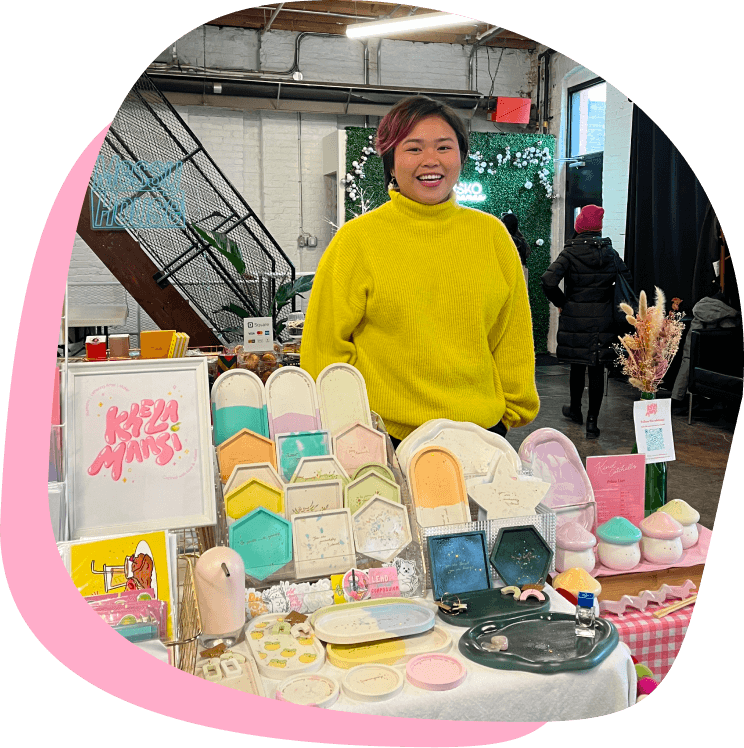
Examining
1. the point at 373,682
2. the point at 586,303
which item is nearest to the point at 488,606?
the point at 373,682

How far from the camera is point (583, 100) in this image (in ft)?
7.48

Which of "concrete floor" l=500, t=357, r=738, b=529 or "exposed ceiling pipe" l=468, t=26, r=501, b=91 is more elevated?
"exposed ceiling pipe" l=468, t=26, r=501, b=91

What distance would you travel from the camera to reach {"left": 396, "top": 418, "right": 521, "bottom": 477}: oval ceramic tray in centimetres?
217

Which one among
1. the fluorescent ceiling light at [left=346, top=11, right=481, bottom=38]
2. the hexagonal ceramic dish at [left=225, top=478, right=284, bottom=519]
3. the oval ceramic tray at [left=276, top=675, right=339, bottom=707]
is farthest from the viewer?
the fluorescent ceiling light at [left=346, top=11, right=481, bottom=38]

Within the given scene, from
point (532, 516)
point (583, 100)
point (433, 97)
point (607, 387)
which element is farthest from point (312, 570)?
point (583, 100)

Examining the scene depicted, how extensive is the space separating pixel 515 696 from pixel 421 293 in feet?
3.55

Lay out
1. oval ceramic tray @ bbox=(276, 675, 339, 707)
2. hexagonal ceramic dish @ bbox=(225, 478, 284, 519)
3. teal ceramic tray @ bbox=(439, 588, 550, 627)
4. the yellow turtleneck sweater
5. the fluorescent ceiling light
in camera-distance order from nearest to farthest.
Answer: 1. oval ceramic tray @ bbox=(276, 675, 339, 707)
2. teal ceramic tray @ bbox=(439, 588, 550, 627)
3. hexagonal ceramic dish @ bbox=(225, 478, 284, 519)
4. the fluorescent ceiling light
5. the yellow turtleneck sweater

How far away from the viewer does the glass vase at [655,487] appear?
2.50 m

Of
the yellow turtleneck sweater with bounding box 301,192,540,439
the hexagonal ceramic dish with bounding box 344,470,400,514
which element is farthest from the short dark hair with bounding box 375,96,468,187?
the hexagonal ceramic dish with bounding box 344,470,400,514

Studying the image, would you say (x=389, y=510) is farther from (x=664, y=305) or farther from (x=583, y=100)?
(x=583, y=100)

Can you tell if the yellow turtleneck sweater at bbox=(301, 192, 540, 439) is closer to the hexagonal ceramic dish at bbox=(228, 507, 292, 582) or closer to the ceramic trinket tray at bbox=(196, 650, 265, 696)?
the hexagonal ceramic dish at bbox=(228, 507, 292, 582)

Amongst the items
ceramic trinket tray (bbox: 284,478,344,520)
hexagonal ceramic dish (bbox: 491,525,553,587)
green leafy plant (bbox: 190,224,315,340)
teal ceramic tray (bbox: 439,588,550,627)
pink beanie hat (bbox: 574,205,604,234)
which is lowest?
teal ceramic tray (bbox: 439,588,550,627)

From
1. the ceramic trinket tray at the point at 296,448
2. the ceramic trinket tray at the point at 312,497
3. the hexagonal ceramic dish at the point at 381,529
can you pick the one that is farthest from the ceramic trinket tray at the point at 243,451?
the hexagonal ceramic dish at the point at 381,529

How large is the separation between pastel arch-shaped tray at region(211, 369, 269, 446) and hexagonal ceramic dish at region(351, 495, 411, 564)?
40 centimetres
